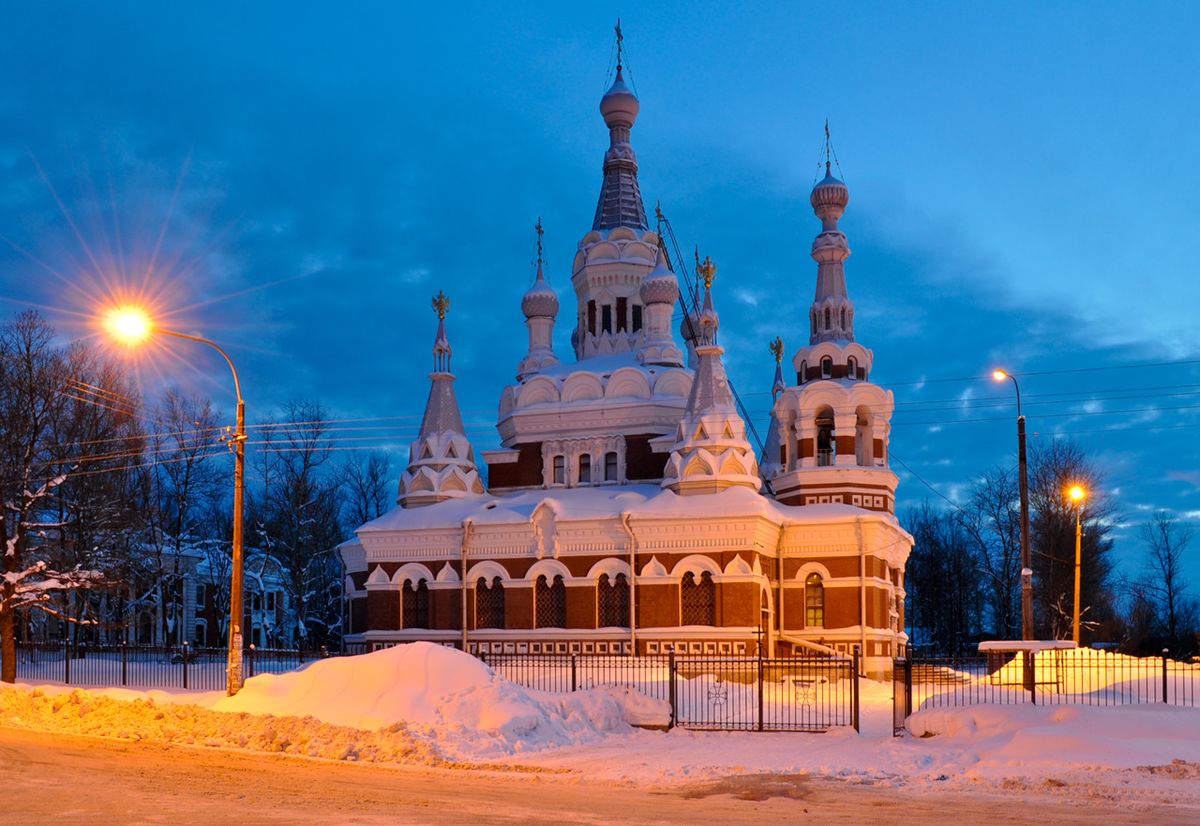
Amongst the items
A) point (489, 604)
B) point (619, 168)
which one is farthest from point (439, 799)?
point (619, 168)

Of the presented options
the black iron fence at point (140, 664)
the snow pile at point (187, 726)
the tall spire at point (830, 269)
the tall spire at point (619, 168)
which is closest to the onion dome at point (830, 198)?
the tall spire at point (830, 269)

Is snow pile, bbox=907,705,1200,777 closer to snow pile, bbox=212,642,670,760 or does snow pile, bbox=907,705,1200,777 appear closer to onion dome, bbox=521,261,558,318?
snow pile, bbox=212,642,670,760

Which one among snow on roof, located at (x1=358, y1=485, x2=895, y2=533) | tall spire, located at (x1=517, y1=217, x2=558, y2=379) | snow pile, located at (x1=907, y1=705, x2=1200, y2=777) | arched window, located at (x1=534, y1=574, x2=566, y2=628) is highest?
tall spire, located at (x1=517, y1=217, x2=558, y2=379)

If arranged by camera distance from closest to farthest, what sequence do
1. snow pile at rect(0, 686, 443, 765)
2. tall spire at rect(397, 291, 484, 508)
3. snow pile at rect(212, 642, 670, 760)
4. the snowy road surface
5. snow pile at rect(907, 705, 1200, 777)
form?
the snowy road surface
snow pile at rect(907, 705, 1200, 777)
snow pile at rect(0, 686, 443, 765)
snow pile at rect(212, 642, 670, 760)
tall spire at rect(397, 291, 484, 508)

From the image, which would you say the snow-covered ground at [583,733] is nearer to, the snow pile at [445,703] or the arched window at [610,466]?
the snow pile at [445,703]

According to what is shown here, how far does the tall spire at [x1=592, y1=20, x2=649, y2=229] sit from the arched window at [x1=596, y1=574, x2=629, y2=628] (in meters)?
15.2

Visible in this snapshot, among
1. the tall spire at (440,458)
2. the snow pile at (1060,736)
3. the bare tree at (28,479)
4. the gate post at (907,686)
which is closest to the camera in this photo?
the snow pile at (1060,736)

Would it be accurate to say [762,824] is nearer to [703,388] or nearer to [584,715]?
[584,715]

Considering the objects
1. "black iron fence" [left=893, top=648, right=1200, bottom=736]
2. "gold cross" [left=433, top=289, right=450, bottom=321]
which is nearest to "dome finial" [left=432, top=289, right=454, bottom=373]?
"gold cross" [left=433, top=289, right=450, bottom=321]

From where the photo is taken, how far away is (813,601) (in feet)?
124

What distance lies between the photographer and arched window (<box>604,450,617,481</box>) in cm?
4159

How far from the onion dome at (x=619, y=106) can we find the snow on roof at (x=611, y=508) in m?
15.5

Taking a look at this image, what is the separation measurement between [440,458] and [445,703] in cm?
2338

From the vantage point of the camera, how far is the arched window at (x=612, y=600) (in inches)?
1443
